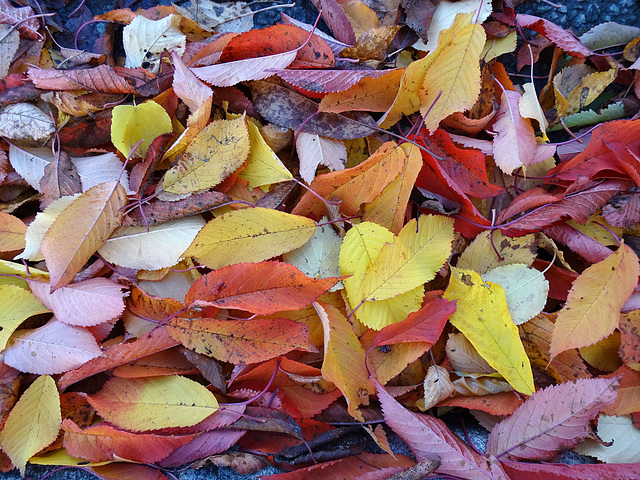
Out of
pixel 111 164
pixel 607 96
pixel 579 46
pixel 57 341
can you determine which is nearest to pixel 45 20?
pixel 111 164

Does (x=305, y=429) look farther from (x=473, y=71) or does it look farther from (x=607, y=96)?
(x=607, y=96)

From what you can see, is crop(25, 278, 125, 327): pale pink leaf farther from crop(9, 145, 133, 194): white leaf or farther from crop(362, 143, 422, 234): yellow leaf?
crop(362, 143, 422, 234): yellow leaf

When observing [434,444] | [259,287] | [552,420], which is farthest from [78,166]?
[552,420]

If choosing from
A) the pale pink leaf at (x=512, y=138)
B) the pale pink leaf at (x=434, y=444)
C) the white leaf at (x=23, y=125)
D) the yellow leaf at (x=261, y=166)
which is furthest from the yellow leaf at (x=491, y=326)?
the white leaf at (x=23, y=125)

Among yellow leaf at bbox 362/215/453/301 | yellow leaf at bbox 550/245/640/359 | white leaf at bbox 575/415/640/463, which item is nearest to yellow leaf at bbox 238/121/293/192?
yellow leaf at bbox 362/215/453/301

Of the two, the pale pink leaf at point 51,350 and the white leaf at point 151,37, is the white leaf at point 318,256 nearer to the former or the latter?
the pale pink leaf at point 51,350

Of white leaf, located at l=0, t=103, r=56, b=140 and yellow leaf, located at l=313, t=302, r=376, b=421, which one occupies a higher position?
white leaf, located at l=0, t=103, r=56, b=140
